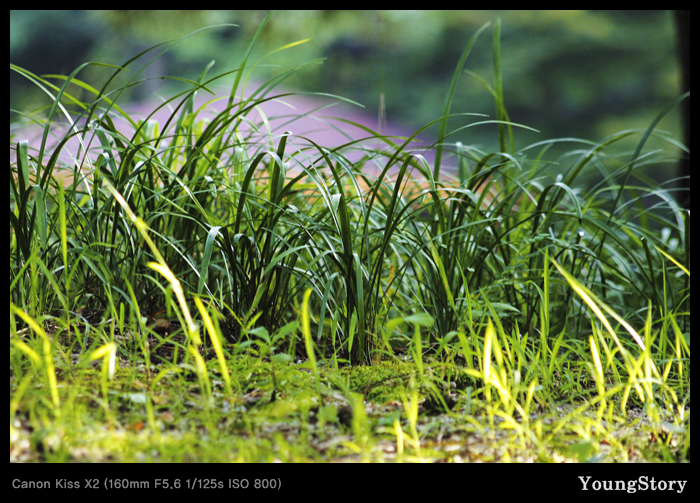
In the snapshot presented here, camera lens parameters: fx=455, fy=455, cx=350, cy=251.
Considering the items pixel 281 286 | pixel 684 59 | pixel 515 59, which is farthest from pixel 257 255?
pixel 515 59

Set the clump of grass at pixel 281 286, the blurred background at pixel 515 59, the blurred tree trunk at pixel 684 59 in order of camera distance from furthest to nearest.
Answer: the blurred background at pixel 515 59, the blurred tree trunk at pixel 684 59, the clump of grass at pixel 281 286

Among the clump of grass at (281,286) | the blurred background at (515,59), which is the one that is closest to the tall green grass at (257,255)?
the clump of grass at (281,286)

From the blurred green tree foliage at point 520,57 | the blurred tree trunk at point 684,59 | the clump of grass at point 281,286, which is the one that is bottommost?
the clump of grass at point 281,286

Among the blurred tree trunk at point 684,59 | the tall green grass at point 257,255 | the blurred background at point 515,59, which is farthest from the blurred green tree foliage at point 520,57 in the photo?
the tall green grass at point 257,255

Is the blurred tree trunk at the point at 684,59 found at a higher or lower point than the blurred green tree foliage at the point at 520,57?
lower

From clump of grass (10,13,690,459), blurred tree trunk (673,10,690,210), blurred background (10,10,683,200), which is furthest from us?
blurred background (10,10,683,200)

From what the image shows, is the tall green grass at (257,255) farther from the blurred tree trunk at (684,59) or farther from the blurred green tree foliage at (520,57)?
the blurred green tree foliage at (520,57)

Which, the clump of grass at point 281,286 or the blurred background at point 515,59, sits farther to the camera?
the blurred background at point 515,59

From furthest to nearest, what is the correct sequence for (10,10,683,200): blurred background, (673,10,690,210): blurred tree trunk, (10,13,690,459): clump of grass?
(10,10,683,200): blurred background < (673,10,690,210): blurred tree trunk < (10,13,690,459): clump of grass

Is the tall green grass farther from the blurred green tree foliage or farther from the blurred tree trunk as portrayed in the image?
the blurred green tree foliage

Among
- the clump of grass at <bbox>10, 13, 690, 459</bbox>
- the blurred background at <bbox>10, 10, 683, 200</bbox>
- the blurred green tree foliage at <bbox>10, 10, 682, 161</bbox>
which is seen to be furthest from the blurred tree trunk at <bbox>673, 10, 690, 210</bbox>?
the blurred green tree foliage at <bbox>10, 10, 682, 161</bbox>

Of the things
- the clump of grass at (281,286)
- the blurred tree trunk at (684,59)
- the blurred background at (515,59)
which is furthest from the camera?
the blurred background at (515,59)

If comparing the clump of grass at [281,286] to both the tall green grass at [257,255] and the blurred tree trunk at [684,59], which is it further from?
the blurred tree trunk at [684,59]
